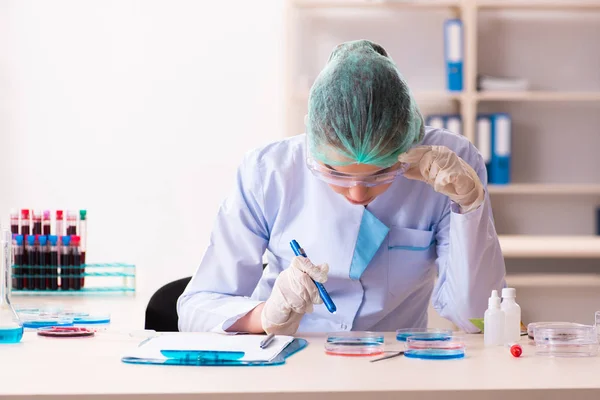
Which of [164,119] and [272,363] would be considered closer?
[272,363]

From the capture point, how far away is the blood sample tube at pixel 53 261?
259cm

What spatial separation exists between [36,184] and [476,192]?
118 inches

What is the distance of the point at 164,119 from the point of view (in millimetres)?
4215

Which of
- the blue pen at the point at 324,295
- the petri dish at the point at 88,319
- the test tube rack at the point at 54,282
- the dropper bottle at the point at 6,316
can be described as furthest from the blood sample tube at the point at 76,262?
the blue pen at the point at 324,295

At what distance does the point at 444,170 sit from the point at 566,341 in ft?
1.38

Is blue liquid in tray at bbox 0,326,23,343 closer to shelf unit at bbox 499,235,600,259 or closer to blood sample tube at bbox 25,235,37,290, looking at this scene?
blood sample tube at bbox 25,235,37,290

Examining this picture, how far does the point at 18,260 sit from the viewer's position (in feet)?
8.50

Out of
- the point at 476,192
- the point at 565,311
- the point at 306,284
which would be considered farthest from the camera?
the point at 565,311

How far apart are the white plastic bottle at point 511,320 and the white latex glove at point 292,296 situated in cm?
36


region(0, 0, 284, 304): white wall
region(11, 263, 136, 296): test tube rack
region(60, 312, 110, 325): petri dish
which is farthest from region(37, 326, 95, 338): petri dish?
region(0, 0, 284, 304): white wall

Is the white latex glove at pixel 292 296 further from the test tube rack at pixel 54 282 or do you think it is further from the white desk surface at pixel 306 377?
the test tube rack at pixel 54 282

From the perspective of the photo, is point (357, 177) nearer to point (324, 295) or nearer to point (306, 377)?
point (324, 295)

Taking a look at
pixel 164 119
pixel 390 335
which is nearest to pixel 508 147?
pixel 164 119

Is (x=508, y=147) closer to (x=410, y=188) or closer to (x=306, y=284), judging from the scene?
(x=410, y=188)
